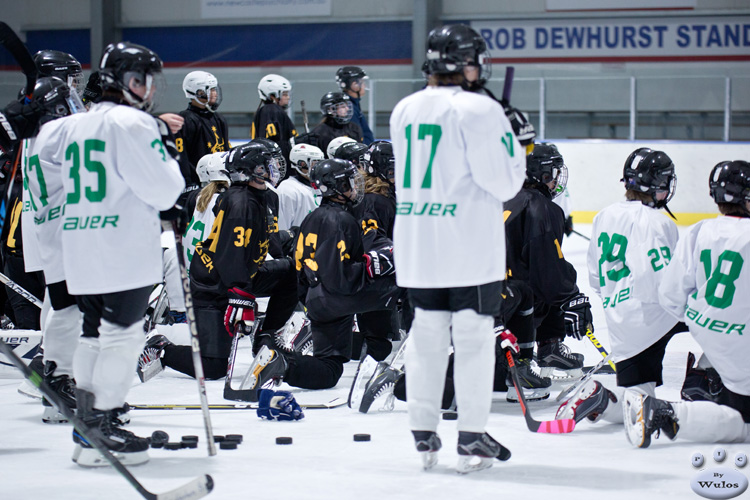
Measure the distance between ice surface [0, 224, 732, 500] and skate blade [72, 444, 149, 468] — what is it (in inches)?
1.2

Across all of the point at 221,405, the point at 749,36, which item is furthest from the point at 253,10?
the point at 221,405

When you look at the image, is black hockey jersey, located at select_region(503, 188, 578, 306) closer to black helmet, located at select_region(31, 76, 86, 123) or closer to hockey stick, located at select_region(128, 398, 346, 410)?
hockey stick, located at select_region(128, 398, 346, 410)

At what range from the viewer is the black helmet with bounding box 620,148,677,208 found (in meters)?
3.64

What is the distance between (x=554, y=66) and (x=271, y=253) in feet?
34.0

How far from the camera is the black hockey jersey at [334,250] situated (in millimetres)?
4293

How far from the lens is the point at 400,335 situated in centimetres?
502

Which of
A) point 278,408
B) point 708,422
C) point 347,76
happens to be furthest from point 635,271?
point 347,76

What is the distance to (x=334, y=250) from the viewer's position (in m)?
4.29

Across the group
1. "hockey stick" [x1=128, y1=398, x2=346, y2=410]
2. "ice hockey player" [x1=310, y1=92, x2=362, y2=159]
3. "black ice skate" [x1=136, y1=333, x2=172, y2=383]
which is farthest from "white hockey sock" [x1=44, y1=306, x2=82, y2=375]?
"ice hockey player" [x1=310, y1=92, x2=362, y2=159]

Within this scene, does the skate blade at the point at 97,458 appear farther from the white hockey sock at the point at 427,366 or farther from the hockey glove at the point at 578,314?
the hockey glove at the point at 578,314

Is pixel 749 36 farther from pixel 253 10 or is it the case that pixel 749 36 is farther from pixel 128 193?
pixel 128 193

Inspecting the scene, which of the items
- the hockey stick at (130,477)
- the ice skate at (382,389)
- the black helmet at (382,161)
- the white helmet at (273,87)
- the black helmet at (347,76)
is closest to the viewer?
the hockey stick at (130,477)

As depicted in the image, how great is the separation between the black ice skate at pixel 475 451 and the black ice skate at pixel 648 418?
0.54 metres

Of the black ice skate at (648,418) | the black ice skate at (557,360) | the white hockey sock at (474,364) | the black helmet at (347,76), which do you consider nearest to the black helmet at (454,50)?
the white hockey sock at (474,364)
